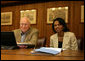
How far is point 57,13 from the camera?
5.54 m

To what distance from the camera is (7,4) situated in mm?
6348

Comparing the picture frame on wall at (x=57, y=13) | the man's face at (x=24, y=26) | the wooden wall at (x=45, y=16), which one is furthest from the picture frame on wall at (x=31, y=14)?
the man's face at (x=24, y=26)

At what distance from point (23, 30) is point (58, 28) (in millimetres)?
853

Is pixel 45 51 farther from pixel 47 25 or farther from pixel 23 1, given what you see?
pixel 23 1

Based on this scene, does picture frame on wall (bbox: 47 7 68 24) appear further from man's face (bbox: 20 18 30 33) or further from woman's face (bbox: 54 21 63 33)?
man's face (bbox: 20 18 30 33)

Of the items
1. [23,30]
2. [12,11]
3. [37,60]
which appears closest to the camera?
[37,60]

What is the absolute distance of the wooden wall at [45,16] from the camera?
17.1 ft

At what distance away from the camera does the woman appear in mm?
3601

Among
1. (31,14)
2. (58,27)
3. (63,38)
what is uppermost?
(31,14)

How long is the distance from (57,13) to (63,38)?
6.47 feet

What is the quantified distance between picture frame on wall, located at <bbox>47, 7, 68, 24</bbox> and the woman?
5.02 ft

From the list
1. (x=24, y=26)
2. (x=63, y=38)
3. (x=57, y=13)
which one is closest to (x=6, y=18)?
(x=57, y=13)

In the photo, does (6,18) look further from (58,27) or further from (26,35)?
(58,27)

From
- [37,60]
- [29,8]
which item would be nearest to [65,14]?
[29,8]
